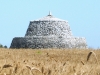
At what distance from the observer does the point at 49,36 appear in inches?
1891

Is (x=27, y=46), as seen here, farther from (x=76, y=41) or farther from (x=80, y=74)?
(x=80, y=74)

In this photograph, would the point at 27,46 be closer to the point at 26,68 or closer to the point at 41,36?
the point at 41,36

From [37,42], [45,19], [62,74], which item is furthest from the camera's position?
[45,19]

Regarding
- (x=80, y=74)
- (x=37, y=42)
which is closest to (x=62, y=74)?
(x=80, y=74)

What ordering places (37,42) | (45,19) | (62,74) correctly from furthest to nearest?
(45,19) < (37,42) < (62,74)

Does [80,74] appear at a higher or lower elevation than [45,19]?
lower

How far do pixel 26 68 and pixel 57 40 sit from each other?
146 ft

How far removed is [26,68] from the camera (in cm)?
313

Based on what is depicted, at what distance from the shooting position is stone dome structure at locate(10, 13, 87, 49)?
156 feet

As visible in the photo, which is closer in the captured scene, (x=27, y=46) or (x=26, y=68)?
(x=26, y=68)

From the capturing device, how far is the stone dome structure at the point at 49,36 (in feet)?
156

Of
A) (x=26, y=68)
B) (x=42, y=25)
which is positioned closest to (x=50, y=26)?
(x=42, y=25)

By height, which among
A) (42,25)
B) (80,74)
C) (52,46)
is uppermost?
(42,25)

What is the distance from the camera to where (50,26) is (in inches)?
1954
